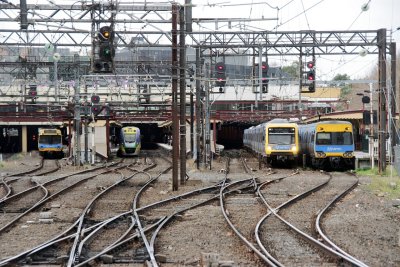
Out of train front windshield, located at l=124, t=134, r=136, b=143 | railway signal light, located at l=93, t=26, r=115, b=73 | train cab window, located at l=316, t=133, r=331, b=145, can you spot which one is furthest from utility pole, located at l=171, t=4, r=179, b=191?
train front windshield, located at l=124, t=134, r=136, b=143

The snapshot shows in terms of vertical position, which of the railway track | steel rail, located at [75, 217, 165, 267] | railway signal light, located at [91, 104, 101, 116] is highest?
railway signal light, located at [91, 104, 101, 116]

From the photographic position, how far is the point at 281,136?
38.2 m

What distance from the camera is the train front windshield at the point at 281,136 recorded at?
38.1 meters

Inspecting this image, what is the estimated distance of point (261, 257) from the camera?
9492 mm

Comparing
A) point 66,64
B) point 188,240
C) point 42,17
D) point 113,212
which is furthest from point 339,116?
point 188,240

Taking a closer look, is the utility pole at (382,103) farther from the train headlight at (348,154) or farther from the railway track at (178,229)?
the railway track at (178,229)

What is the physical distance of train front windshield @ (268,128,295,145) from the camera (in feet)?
125

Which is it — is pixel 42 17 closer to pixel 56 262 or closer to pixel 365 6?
pixel 365 6

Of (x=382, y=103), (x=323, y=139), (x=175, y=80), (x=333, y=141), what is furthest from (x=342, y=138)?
(x=175, y=80)

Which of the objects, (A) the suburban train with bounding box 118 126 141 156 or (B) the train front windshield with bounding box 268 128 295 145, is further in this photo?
(A) the suburban train with bounding box 118 126 141 156

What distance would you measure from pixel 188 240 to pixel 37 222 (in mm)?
4369

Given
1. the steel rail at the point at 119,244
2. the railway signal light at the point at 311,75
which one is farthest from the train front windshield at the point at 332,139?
the steel rail at the point at 119,244

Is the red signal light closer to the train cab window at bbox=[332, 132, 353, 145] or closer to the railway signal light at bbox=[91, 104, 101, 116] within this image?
the train cab window at bbox=[332, 132, 353, 145]

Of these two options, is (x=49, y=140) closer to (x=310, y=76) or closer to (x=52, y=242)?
(x=310, y=76)
